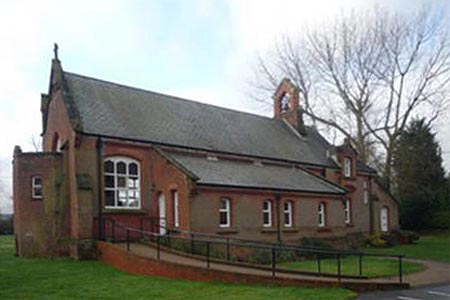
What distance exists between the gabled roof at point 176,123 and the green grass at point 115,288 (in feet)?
25.6

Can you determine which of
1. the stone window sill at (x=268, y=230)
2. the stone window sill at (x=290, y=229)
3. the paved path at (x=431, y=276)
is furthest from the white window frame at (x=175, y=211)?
the paved path at (x=431, y=276)

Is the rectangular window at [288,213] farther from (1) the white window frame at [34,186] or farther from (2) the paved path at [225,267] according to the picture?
(1) the white window frame at [34,186]

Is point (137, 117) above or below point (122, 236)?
above

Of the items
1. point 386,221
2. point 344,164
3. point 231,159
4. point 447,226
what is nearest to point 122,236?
point 231,159

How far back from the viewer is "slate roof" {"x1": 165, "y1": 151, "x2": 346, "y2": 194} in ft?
88.1

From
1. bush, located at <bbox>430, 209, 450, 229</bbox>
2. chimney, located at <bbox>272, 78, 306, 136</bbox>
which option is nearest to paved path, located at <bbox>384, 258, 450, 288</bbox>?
chimney, located at <bbox>272, 78, 306, 136</bbox>

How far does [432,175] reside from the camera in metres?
54.8

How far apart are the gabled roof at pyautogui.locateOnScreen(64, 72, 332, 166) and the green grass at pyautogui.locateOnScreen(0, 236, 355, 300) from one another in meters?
7.81

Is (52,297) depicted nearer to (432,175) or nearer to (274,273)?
(274,273)

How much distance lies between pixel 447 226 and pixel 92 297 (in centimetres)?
4573

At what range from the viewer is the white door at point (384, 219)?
44.3 metres

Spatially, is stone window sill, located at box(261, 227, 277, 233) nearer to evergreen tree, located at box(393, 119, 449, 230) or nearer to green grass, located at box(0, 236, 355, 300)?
green grass, located at box(0, 236, 355, 300)

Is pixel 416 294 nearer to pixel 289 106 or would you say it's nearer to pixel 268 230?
pixel 268 230

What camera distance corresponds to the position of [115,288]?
16062mm
